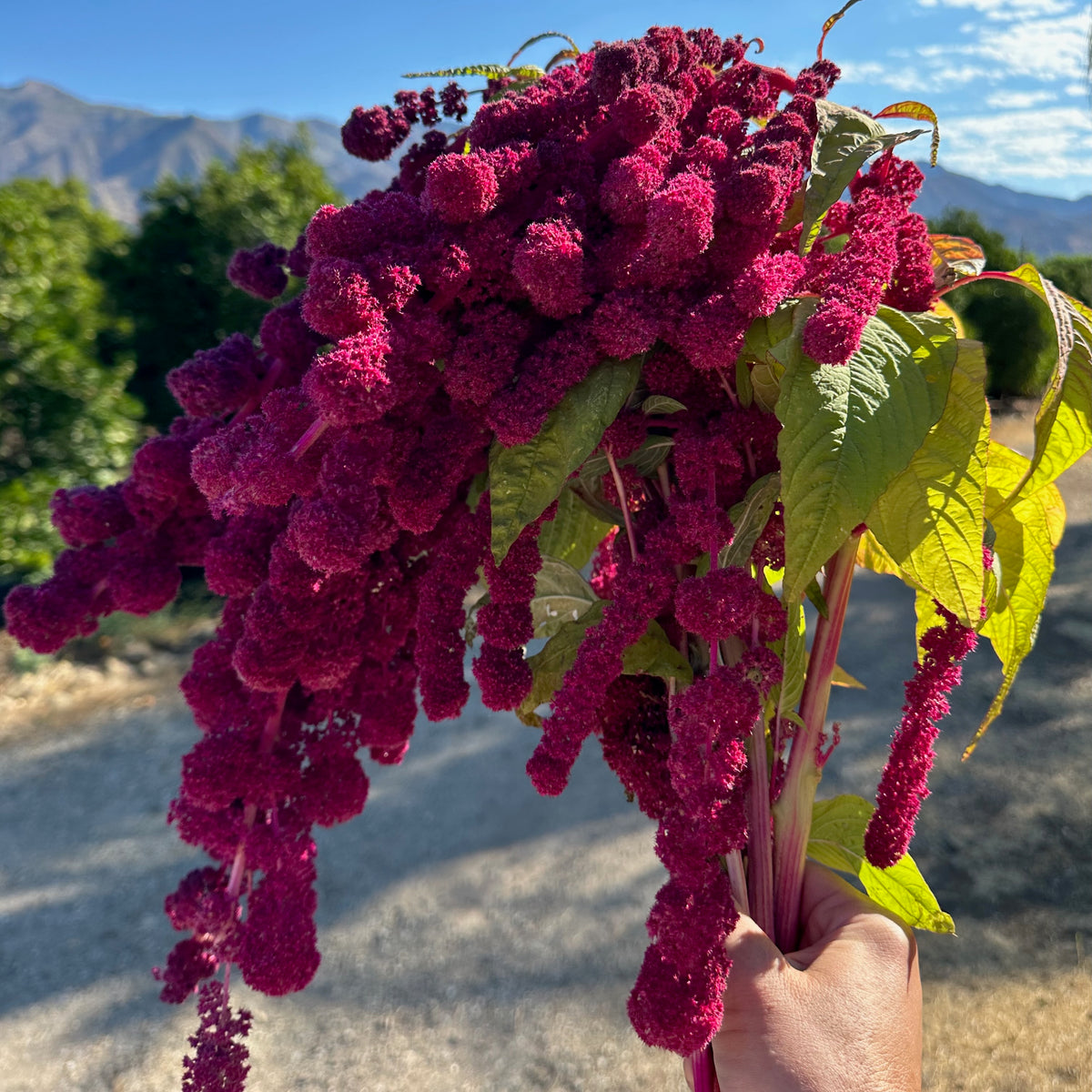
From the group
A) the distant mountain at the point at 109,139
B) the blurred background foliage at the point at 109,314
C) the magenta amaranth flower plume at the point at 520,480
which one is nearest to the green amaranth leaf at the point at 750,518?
the magenta amaranth flower plume at the point at 520,480

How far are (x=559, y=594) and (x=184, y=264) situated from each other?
18.9 feet

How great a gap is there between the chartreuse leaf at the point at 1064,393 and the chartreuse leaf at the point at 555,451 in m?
0.29

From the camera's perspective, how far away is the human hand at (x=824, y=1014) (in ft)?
2.65

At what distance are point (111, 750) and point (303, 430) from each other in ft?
12.6

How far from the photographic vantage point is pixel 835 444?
1.87 ft

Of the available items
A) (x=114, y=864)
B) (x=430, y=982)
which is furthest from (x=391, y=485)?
(x=114, y=864)

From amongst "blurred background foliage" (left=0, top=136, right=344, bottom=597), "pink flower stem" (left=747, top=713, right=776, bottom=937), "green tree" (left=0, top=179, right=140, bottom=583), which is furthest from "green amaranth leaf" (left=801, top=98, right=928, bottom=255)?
"green tree" (left=0, top=179, right=140, bottom=583)

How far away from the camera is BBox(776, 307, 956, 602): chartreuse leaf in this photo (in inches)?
22.3

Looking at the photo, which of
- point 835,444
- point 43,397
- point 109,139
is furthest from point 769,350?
point 109,139

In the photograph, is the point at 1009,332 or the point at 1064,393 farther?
the point at 1009,332

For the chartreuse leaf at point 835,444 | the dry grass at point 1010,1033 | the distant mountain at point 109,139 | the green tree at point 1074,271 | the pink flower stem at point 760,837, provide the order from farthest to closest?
1. the distant mountain at point 109,139
2. the green tree at point 1074,271
3. the dry grass at point 1010,1033
4. the pink flower stem at point 760,837
5. the chartreuse leaf at point 835,444

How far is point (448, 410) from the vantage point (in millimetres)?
675

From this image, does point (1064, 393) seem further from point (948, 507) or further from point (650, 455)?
point (650, 455)

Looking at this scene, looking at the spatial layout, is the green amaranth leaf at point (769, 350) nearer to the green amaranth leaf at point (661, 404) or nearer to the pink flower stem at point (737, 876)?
the green amaranth leaf at point (661, 404)
